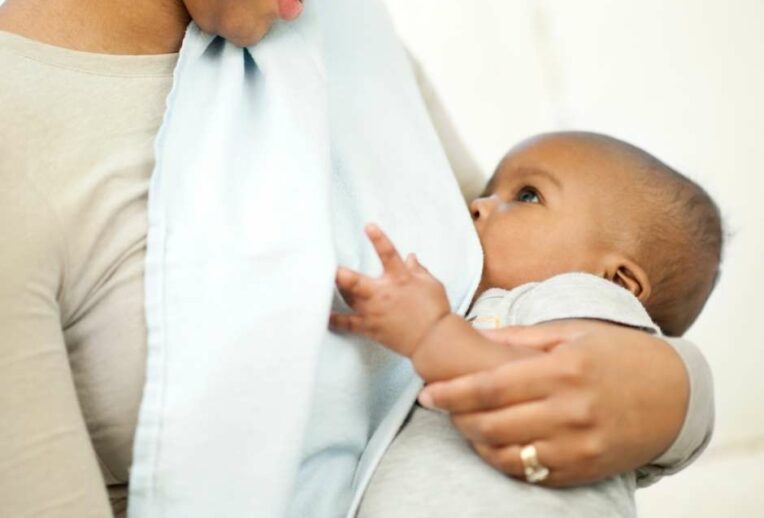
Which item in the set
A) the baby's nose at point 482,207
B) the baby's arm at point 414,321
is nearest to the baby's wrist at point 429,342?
the baby's arm at point 414,321

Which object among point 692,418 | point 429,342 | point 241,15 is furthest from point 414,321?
point 241,15

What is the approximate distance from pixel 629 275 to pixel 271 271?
489 mm

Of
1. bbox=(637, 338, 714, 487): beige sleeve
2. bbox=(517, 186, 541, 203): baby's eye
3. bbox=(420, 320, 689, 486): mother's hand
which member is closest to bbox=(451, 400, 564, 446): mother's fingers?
bbox=(420, 320, 689, 486): mother's hand

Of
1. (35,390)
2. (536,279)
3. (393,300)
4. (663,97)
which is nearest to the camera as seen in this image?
(35,390)

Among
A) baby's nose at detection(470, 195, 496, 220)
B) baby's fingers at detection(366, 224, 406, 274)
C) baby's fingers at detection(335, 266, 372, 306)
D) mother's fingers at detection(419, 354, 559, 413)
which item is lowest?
mother's fingers at detection(419, 354, 559, 413)

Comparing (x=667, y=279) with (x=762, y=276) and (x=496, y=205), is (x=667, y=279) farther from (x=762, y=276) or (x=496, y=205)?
(x=762, y=276)

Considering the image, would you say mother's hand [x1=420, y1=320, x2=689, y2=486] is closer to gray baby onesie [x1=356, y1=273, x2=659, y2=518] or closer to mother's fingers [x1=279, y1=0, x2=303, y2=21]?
gray baby onesie [x1=356, y1=273, x2=659, y2=518]

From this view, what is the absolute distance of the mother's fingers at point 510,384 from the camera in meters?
0.60

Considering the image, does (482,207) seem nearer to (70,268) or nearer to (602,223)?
(602,223)

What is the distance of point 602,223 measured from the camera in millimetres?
935

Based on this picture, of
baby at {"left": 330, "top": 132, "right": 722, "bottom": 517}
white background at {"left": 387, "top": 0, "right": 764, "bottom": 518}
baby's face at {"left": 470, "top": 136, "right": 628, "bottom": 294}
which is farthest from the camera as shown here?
white background at {"left": 387, "top": 0, "right": 764, "bottom": 518}

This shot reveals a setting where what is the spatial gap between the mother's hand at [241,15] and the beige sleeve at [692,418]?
0.51 meters

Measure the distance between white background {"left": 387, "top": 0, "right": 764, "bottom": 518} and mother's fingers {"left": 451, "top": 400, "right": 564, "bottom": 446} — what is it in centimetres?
75

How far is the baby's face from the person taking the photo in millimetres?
915
